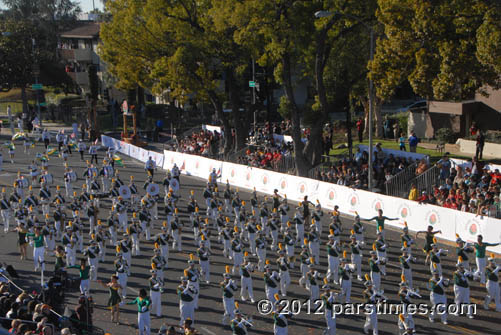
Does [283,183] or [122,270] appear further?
[283,183]

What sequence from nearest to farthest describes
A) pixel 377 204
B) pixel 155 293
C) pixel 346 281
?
pixel 155 293
pixel 346 281
pixel 377 204

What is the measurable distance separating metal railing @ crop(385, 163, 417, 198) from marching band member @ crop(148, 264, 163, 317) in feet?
43.0

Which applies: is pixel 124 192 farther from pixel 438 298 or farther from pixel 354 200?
pixel 438 298

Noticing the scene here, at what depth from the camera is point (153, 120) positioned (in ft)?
173

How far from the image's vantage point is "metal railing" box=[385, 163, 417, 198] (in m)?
26.5

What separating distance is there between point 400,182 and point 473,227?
5.92 metres

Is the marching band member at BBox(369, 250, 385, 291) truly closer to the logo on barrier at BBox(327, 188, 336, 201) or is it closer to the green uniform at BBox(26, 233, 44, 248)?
the logo on barrier at BBox(327, 188, 336, 201)

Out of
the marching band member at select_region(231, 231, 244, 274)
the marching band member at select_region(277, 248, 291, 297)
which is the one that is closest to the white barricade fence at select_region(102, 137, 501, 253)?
the marching band member at select_region(231, 231, 244, 274)

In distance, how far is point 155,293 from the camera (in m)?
16.5

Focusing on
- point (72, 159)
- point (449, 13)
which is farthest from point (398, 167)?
point (72, 159)

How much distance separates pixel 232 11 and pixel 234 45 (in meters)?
6.66

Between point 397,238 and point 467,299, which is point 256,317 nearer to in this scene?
point 467,299

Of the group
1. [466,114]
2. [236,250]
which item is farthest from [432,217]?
[466,114]

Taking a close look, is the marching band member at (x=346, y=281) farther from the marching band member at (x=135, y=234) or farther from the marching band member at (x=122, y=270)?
the marching band member at (x=135, y=234)
